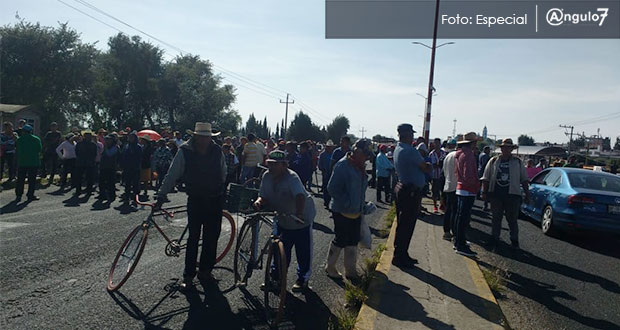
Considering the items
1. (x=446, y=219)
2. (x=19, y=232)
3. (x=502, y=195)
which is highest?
(x=502, y=195)

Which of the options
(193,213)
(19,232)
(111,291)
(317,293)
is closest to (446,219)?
(317,293)

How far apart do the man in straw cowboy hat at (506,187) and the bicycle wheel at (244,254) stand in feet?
15.5

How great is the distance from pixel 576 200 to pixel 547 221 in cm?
96

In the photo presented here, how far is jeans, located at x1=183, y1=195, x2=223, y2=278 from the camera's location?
17.2ft

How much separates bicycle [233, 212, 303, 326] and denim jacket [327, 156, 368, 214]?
89cm

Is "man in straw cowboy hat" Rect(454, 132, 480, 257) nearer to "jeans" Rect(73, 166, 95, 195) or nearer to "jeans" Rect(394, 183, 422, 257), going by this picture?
"jeans" Rect(394, 183, 422, 257)

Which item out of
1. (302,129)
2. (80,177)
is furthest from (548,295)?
(302,129)

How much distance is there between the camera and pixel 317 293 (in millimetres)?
5227

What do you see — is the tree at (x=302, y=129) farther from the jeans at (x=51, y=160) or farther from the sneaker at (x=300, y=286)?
the sneaker at (x=300, y=286)

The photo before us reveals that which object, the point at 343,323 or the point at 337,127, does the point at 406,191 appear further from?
the point at 337,127

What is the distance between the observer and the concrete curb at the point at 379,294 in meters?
4.22

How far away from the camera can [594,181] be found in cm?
929

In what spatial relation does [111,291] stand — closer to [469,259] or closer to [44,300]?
[44,300]

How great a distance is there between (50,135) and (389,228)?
1197cm
